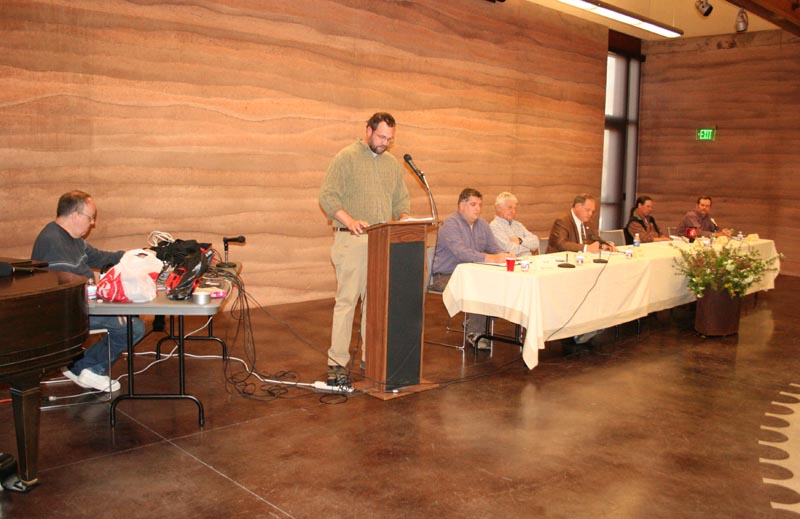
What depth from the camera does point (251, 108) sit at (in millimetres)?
7008

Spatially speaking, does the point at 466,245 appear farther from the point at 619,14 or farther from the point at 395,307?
the point at 619,14

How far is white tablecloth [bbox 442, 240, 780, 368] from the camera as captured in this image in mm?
4828

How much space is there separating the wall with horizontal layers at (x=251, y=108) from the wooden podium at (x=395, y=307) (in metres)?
2.92

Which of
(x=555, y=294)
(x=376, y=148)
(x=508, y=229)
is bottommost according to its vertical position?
(x=555, y=294)

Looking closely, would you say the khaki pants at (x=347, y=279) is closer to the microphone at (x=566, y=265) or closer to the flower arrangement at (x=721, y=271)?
the microphone at (x=566, y=265)

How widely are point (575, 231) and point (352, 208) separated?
2712mm

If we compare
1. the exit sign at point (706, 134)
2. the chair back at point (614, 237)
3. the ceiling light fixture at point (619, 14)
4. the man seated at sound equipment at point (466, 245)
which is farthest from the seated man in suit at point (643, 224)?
the exit sign at point (706, 134)

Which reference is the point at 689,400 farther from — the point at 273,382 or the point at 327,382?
the point at 273,382

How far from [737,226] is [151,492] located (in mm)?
10940

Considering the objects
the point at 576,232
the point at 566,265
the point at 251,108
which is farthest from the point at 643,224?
the point at 251,108

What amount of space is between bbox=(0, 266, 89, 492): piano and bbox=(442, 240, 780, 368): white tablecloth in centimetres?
279

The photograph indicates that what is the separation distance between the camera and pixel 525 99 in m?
10.4

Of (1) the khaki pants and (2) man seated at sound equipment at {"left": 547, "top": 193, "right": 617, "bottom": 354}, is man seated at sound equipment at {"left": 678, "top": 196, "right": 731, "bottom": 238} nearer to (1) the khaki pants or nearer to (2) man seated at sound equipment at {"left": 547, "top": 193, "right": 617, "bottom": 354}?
(2) man seated at sound equipment at {"left": 547, "top": 193, "right": 617, "bottom": 354}

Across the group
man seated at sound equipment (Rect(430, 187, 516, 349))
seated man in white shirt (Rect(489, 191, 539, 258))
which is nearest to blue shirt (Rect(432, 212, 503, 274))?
man seated at sound equipment (Rect(430, 187, 516, 349))
